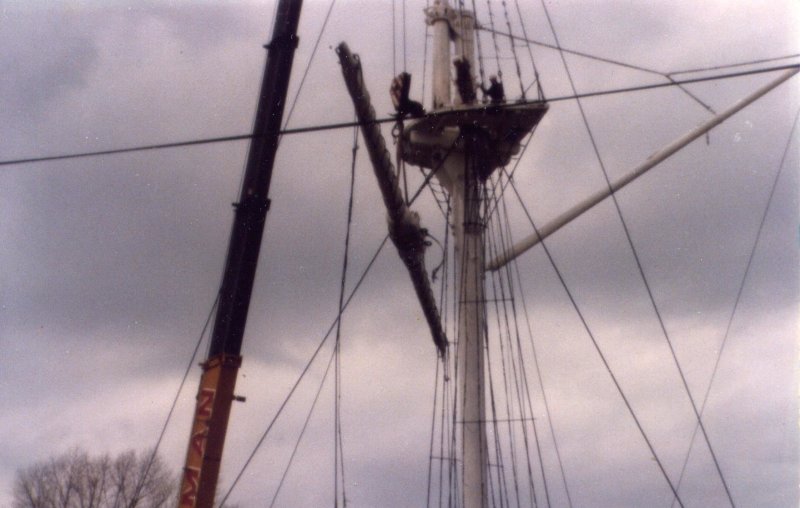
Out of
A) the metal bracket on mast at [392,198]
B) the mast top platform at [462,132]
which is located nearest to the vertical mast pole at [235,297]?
the metal bracket on mast at [392,198]

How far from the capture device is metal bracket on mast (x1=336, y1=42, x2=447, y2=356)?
37.9 feet

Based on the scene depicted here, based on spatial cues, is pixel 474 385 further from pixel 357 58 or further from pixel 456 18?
pixel 456 18

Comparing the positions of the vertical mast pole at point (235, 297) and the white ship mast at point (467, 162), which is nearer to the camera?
the vertical mast pole at point (235, 297)

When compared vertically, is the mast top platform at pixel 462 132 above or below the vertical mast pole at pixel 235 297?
above

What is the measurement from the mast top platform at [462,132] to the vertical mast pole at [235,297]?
19.1ft

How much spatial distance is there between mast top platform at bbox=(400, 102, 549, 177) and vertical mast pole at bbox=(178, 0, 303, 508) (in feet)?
19.1

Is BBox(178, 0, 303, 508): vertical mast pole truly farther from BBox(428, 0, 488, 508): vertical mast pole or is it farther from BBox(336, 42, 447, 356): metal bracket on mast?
BBox(428, 0, 488, 508): vertical mast pole

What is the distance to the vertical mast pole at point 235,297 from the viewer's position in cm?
846

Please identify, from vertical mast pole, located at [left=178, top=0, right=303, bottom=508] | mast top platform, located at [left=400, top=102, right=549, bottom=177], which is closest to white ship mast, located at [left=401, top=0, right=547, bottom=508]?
mast top platform, located at [left=400, top=102, right=549, bottom=177]

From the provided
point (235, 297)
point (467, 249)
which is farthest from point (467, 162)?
point (235, 297)

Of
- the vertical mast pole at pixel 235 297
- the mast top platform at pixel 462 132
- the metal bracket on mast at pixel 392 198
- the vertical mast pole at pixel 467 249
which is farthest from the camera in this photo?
the mast top platform at pixel 462 132

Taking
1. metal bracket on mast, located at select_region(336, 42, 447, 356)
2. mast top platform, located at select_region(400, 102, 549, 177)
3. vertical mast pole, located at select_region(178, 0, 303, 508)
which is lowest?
vertical mast pole, located at select_region(178, 0, 303, 508)

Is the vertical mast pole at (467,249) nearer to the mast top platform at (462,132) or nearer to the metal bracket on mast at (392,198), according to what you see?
the mast top platform at (462,132)

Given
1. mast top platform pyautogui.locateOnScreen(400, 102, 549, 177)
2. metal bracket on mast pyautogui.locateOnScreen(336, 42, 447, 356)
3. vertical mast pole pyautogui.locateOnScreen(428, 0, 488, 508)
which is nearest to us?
metal bracket on mast pyautogui.locateOnScreen(336, 42, 447, 356)
